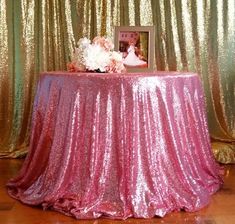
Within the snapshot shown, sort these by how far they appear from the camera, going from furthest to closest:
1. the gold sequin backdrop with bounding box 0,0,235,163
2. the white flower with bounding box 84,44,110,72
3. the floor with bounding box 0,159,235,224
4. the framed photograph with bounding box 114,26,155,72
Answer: the gold sequin backdrop with bounding box 0,0,235,163, the framed photograph with bounding box 114,26,155,72, the white flower with bounding box 84,44,110,72, the floor with bounding box 0,159,235,224

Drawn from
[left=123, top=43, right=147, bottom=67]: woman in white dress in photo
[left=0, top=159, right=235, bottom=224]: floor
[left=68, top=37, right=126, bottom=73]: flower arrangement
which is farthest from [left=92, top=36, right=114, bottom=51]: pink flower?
[left=0, top=159, right=235, bottom=224]: floor

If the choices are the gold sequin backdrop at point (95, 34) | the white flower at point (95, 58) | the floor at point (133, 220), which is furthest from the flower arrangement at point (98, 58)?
the gold sequin backdrop at point (95, 34)

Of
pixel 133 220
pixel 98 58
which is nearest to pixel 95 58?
pixel 98 58

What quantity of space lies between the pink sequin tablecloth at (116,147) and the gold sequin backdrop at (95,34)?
1098 millimetres

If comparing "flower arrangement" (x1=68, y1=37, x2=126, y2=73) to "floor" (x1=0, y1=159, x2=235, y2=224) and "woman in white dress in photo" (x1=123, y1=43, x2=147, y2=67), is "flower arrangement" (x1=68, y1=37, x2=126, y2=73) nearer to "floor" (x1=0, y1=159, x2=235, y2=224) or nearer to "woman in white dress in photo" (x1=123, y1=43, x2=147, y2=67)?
"woman in white dress in photo" (x1=123, y1=43, x2=147, y2=67)

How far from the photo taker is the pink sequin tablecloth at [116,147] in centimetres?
216

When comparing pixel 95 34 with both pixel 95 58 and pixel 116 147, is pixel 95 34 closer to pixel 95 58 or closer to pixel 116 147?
pixel 95 58

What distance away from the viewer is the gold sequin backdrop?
11.0ft

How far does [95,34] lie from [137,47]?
35.4 inches

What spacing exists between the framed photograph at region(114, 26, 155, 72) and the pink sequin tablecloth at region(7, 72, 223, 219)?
276 millimetres

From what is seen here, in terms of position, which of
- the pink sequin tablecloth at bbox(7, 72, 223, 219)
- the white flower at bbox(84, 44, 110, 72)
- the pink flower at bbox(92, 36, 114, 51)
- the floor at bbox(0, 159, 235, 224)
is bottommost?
the floor at bbox(0, 159, 235, 224)

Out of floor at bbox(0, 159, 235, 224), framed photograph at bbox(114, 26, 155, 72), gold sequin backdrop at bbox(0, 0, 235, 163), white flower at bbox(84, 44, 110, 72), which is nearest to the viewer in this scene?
floor at bbox(0, 159, 235, 224)

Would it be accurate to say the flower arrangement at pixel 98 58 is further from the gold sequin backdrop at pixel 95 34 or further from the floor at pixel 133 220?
the gold sequin backdrop at pixel 95 34

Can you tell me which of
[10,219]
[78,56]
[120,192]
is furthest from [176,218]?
[78,56]
